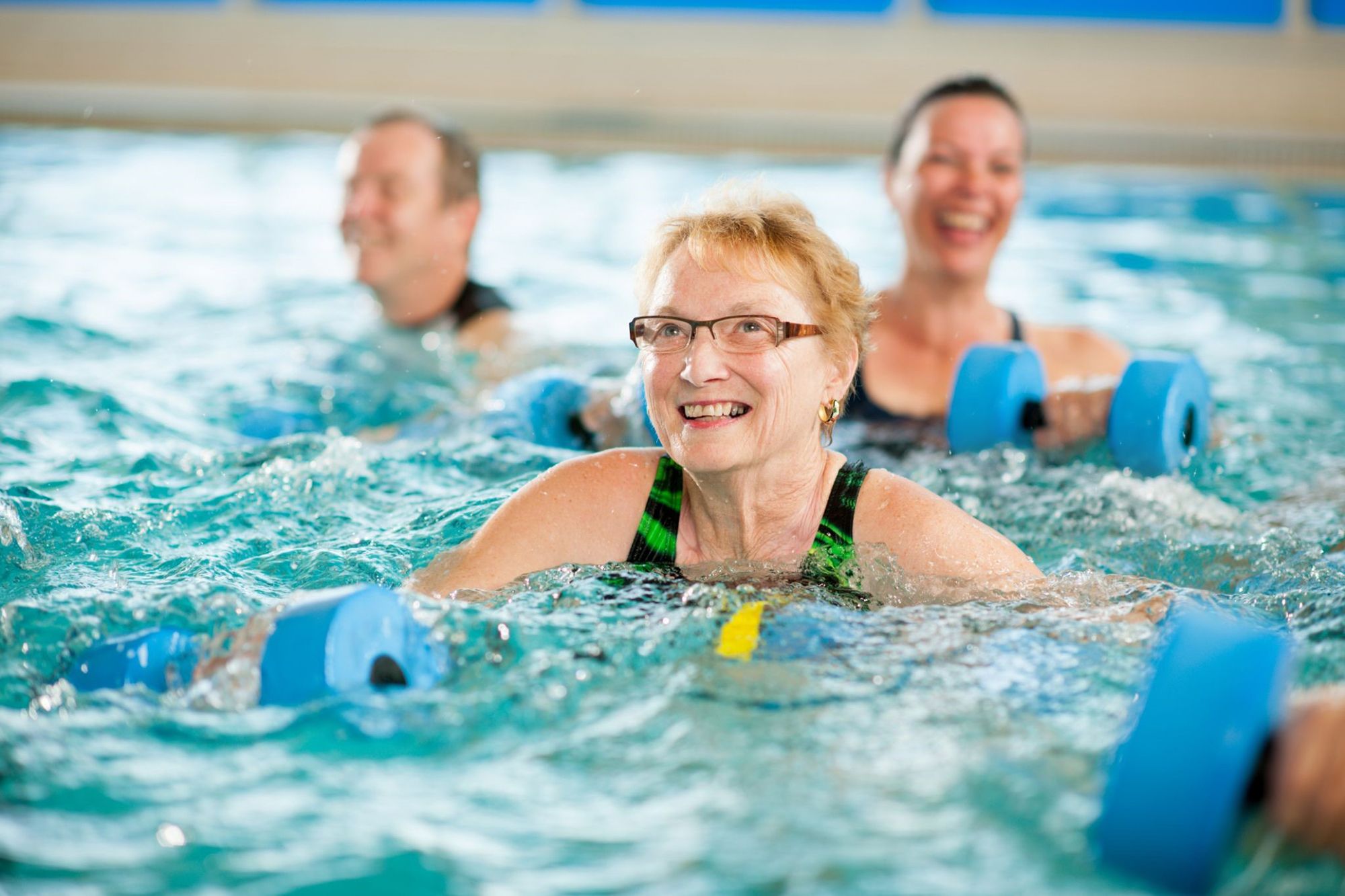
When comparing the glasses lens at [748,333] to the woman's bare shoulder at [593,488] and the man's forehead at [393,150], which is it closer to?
the woman's bare shoulder at [593,488]

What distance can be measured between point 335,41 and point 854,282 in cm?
1067

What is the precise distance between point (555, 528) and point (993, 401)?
5.83ft

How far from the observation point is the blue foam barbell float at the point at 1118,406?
13.7 feet

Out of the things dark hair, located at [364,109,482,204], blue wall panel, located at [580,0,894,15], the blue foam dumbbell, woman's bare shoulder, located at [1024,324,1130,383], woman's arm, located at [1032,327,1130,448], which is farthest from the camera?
blue wall panel, located at [580,0,894,15]

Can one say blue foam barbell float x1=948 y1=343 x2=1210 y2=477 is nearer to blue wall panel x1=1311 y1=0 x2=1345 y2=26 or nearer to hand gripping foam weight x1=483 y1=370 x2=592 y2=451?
hand gripping foam weight x1=483 y1=370 x2=592 y2=451

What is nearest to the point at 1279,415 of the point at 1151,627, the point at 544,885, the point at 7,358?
the point at 1151,627

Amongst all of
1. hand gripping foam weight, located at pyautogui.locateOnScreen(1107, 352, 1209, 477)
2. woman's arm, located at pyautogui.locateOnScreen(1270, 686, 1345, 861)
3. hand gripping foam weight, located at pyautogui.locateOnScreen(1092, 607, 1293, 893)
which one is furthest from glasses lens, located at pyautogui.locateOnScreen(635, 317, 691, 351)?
hand gripping foam weight, located at pyautogui.locateOnScreen(1107, 352, 1209, 477)

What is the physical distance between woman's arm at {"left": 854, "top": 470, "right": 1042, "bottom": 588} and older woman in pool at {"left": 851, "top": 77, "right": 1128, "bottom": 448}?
63.6 inches

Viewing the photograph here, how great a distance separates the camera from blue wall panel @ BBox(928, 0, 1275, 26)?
38.8 feet

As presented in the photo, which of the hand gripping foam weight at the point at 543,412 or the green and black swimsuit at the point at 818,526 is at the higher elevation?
the hand gripping foam weight at the point at 543,412

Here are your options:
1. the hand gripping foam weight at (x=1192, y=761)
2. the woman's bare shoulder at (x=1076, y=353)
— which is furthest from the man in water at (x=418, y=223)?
the hand gripping foam weight at (x=1192, y=761)

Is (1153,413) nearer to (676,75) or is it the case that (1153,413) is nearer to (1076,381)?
(1076,381)

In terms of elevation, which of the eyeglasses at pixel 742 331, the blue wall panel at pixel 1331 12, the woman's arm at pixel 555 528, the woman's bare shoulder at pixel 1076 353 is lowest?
the woman's arm at pixel 555 528

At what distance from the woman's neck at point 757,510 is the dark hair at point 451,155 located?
269 centimetres
